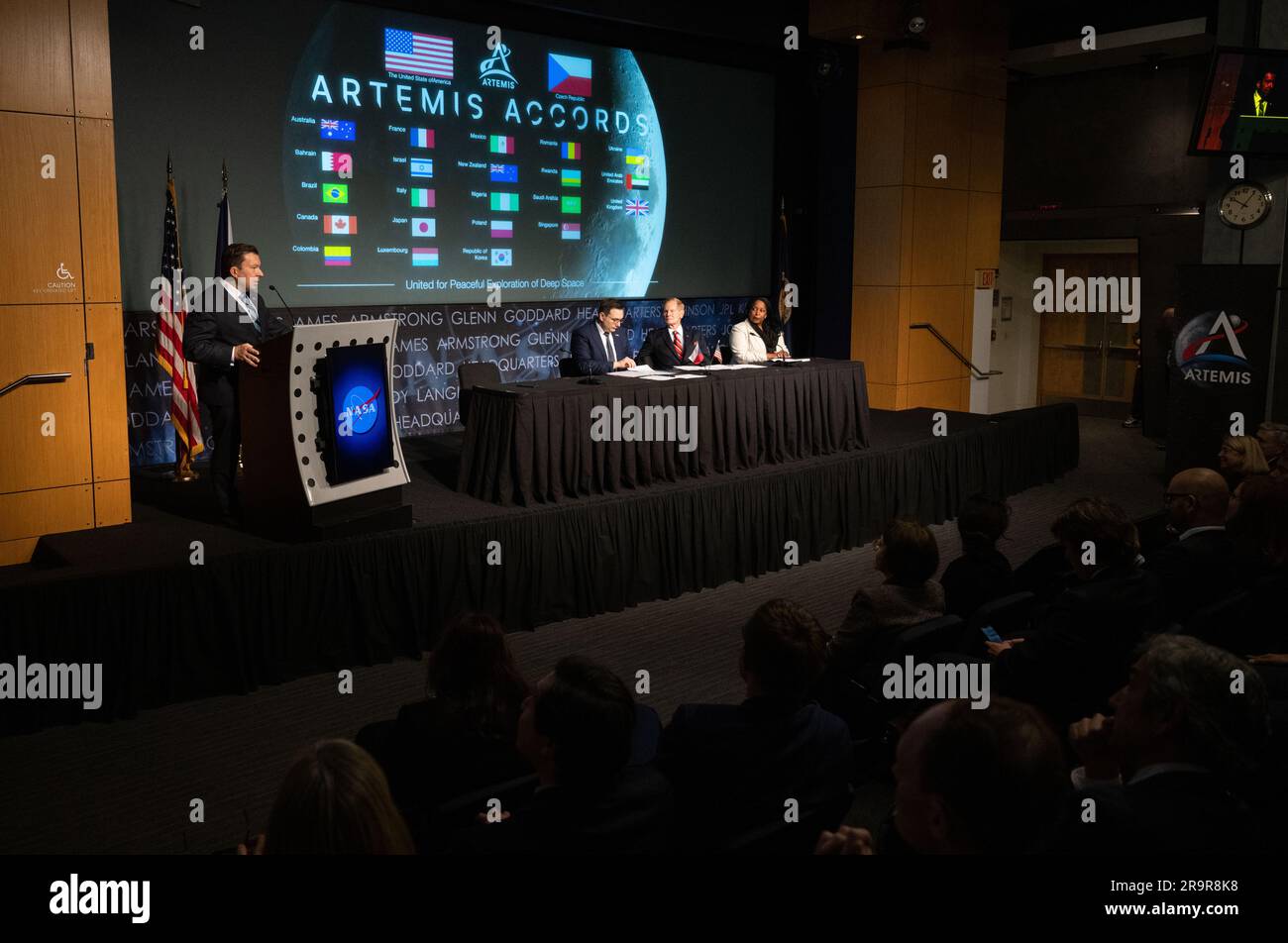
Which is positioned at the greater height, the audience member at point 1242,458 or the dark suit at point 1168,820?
the audience member at point 1242,458

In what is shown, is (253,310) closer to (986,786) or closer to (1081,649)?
(1081,649)

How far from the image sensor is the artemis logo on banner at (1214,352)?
762cm

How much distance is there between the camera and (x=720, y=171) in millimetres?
10031

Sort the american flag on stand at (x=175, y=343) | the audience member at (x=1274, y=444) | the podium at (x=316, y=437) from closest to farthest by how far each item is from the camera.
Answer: the podium at (x=316, y=437), the audience member at (x=1274, y=444), the american flag on stand at (x=175, y=343)

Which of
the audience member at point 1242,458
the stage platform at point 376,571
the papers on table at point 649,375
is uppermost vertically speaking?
the papers on table at point 649,375

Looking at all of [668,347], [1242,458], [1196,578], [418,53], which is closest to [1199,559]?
[1196,578]

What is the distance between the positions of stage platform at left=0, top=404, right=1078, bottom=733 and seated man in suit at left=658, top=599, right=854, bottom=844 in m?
2.73

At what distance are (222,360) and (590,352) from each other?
268cm

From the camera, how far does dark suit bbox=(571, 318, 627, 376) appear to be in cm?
714

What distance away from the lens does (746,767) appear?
228 centimetres

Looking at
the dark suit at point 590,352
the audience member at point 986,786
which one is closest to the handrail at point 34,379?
the dark suit at point 590,352

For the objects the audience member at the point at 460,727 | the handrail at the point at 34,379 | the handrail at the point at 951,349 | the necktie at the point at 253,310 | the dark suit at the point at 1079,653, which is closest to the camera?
the audience member at the point at 460,727

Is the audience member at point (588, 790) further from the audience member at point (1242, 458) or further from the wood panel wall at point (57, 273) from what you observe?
the audience member at point (1242, 458)
